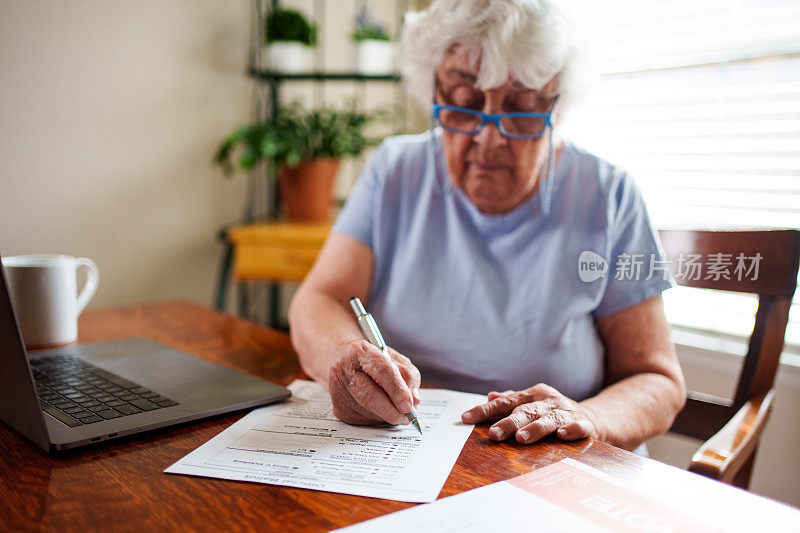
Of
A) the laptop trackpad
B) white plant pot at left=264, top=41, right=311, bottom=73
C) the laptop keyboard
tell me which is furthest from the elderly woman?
white plant pot at left=264, top=41, right=311, bottom=73

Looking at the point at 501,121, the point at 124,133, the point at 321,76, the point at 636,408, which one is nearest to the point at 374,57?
the point at 321,76

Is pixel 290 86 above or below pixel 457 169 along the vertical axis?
above

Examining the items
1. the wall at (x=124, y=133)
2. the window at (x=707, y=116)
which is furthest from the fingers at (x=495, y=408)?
the wall at (x=124, y=133)

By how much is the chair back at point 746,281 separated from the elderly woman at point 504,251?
0.23 feet

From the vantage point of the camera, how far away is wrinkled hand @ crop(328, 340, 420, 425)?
2.24ft

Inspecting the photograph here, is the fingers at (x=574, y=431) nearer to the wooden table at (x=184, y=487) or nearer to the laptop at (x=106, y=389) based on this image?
the wooden table at (x=184, y=487)

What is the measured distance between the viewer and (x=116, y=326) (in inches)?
45.4

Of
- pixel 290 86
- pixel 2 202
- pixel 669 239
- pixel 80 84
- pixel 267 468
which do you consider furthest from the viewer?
pixel 290 86

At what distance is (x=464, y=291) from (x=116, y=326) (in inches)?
26.3

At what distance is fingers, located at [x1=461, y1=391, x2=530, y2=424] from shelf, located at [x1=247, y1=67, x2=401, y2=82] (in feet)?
5.52

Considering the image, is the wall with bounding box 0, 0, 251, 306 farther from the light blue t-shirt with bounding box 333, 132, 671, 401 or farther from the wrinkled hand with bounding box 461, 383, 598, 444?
the wrinkled hand with bounding box 461, 383, 598, 444

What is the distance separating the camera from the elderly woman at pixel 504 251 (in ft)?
3.26

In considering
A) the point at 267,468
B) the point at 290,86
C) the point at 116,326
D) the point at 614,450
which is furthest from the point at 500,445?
the point at 290,86

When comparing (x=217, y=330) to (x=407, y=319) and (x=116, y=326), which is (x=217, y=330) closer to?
(x=116, y=326)
